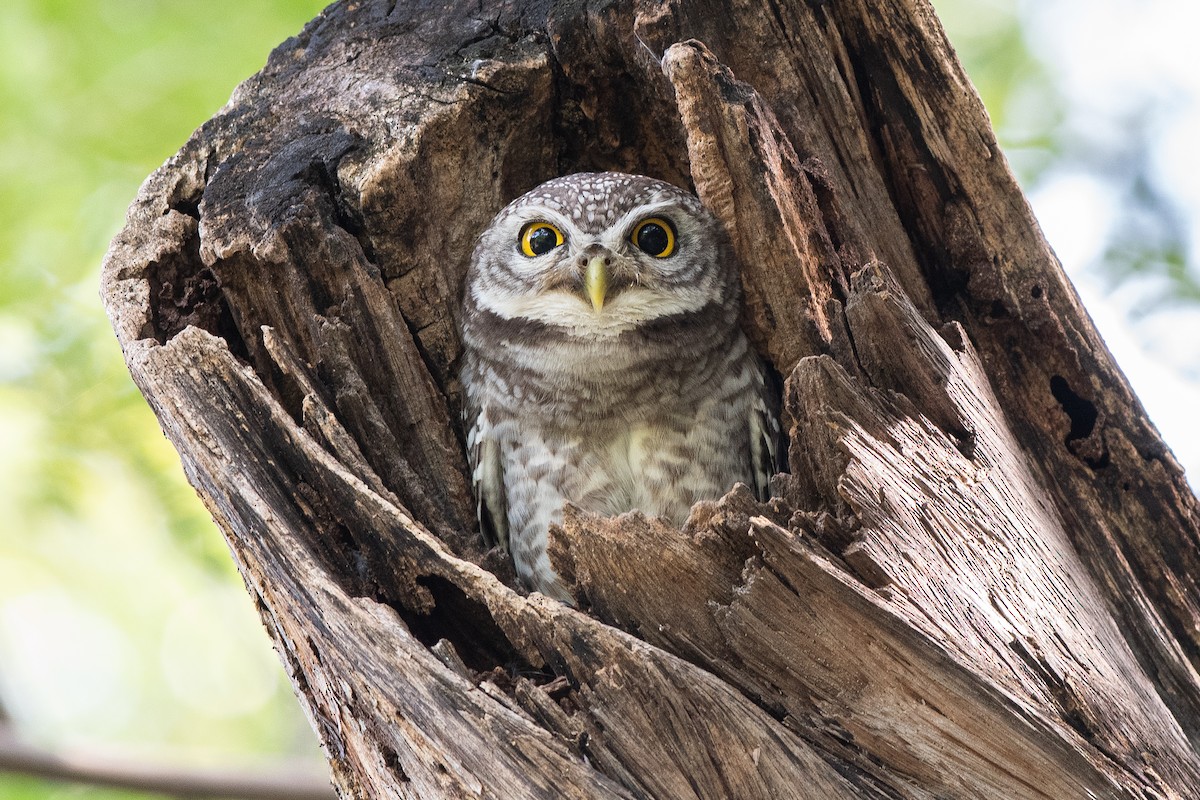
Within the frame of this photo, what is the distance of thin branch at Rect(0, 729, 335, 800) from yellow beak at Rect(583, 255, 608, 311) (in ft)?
5.89

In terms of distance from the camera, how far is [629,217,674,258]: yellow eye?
319cm

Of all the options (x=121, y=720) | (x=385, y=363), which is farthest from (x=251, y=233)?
(x=121, y=720)

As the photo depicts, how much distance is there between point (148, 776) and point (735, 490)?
2347mm

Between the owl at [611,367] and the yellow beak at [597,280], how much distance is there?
0.07ft

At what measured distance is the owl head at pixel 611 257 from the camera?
3.11 metres

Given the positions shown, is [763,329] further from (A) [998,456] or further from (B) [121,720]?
(B) [121,720]

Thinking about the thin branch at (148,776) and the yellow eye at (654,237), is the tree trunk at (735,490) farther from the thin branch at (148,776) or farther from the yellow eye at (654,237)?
the thin branch at (148,776)

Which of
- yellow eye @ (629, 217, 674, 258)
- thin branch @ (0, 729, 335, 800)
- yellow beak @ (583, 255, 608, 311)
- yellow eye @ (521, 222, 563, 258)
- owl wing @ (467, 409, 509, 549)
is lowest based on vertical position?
thin branch @ (0, 729, 335, 800)

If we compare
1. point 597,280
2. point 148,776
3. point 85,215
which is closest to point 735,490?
point 597,280

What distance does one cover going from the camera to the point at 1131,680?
2.22 meters

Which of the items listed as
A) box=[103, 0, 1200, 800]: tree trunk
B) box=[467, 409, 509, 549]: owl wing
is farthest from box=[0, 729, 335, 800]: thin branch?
box=[103, 0, 1200, 800]: tree trunk

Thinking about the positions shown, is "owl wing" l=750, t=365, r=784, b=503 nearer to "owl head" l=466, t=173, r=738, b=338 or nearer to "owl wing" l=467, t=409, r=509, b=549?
"owl head" l=466, t=173, r=738, b=338

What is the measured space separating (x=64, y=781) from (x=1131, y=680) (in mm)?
3163

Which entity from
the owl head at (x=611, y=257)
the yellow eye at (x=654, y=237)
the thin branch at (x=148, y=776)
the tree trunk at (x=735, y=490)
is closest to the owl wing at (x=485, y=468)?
the tree trunk at (x=735, y=490)
